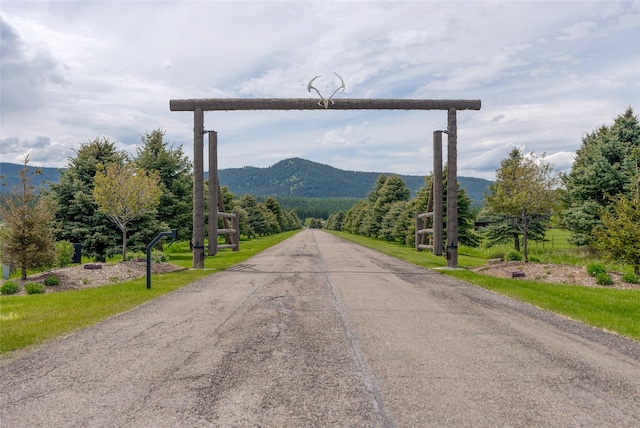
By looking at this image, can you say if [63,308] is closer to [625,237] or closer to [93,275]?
[93,275]

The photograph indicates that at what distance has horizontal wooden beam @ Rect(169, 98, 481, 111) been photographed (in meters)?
18.2

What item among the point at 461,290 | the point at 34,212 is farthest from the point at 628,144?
the point at 34,212

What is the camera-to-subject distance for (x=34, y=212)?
48.6ft

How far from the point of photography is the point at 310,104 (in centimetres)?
1822

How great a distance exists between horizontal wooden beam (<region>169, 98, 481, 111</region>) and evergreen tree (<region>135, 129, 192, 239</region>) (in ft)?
41.7

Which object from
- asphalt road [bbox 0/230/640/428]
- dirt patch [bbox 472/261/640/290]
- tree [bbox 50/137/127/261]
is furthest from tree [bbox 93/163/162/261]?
dirt patch [bbox 472/261/640/290]

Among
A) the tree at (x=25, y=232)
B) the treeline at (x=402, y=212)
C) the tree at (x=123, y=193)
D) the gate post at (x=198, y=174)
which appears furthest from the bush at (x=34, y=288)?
the treeline at (x=402, y=212)

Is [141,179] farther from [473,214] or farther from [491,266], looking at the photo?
[473,214]

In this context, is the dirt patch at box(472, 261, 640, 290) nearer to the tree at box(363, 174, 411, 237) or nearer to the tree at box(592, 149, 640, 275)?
the tree at box(592, 149, 640, 275)

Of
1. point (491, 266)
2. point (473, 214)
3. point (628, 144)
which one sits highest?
point (628, 144)

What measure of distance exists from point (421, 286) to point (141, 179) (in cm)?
1410

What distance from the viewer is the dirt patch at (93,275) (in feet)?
45.7

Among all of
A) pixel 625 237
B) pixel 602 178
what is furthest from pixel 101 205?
pixel 602 178

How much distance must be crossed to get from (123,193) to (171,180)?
41.2 feet
